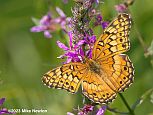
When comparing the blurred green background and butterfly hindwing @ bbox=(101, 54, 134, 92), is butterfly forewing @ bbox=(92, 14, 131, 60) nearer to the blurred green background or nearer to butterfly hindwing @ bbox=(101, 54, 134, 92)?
butterfly hindwing @ bbox=(101, 54, 134, 92)

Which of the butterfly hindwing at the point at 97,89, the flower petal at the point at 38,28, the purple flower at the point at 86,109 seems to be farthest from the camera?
the flower petal at the point at 38,28

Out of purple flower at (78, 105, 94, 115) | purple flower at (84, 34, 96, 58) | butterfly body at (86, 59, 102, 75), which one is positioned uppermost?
purple flower at (84, 34, 96, 58)

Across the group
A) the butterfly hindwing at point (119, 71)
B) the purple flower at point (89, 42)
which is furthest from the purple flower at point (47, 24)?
the butterfly hindwing at point (119, 71)

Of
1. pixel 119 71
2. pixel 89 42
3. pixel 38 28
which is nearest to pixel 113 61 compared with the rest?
pixel 119 71

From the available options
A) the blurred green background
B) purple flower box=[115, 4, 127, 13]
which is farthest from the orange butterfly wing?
the blurred green background

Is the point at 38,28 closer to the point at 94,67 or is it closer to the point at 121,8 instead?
the point at 121,8

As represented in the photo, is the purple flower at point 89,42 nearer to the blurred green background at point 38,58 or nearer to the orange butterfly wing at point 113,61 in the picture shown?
the orange butterfly wing at point 113,61
